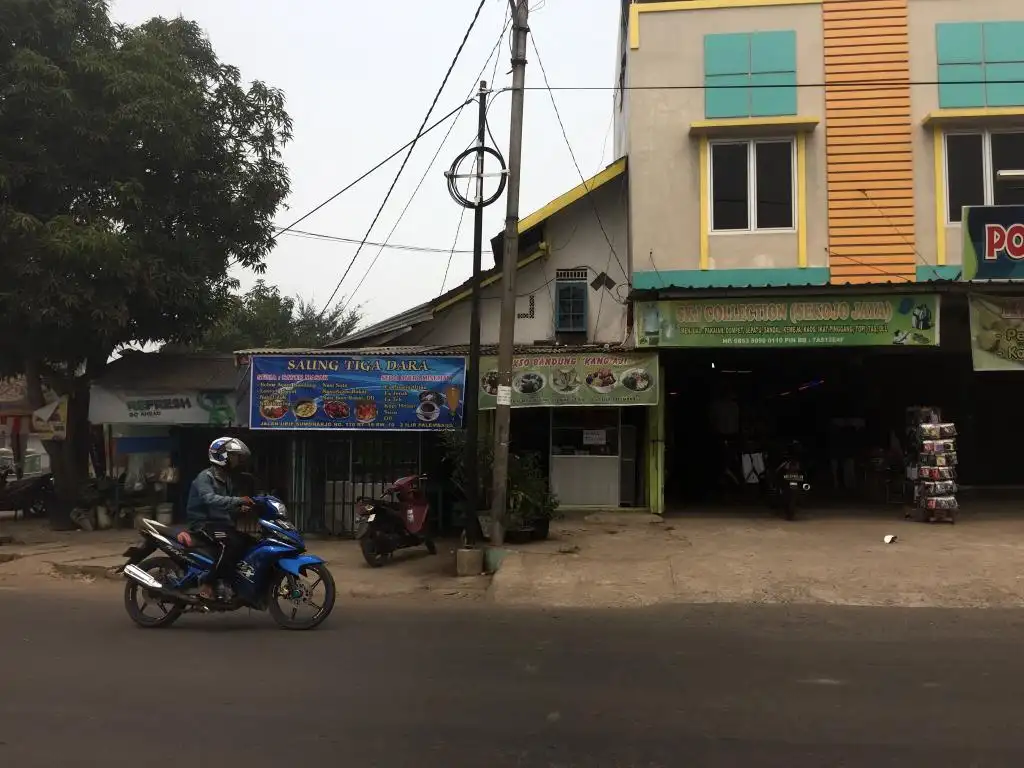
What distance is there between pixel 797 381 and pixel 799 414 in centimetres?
111

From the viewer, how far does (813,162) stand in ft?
40.5

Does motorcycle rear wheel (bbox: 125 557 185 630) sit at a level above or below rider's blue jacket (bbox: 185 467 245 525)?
below

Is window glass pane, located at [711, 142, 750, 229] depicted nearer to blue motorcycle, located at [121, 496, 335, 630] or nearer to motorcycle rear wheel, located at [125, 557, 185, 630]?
blue motorcycle, located at [121, 496, 335, 630]

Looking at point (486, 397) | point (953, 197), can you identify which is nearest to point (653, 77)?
point (953, 197)

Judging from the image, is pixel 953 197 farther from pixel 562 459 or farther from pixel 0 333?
pixel 0 333

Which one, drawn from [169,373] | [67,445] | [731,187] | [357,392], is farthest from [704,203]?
[67,445]

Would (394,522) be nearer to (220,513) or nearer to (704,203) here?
(220,513)

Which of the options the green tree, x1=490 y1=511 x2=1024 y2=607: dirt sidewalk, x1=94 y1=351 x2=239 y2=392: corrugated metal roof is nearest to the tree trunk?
the green tree

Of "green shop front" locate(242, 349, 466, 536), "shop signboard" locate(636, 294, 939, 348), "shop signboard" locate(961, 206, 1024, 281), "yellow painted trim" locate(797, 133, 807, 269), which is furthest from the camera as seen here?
"green shop front" locate(242, 349, 466, 536)

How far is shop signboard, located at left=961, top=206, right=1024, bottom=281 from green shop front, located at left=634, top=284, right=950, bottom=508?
0.76 meters

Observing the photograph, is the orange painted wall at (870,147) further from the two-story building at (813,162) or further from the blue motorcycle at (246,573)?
the blue motorcycle at (246,573)

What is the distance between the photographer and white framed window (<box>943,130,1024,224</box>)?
12.2 metres

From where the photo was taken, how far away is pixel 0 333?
13.1 m

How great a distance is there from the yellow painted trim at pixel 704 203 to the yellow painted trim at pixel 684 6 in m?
2.00
